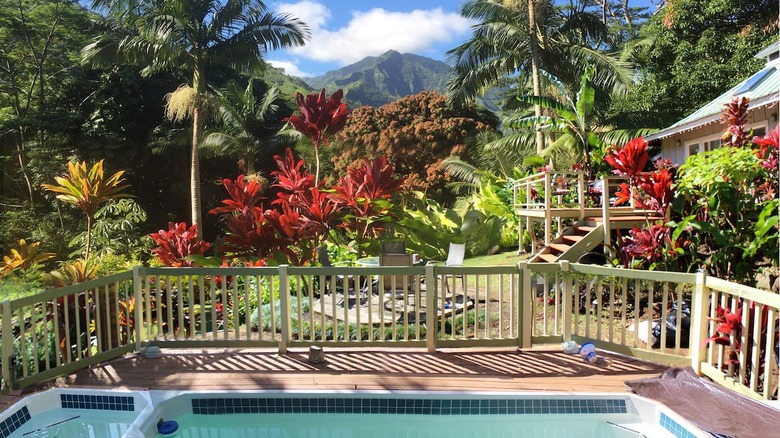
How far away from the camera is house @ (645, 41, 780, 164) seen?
7.86 meters

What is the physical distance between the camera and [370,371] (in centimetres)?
434

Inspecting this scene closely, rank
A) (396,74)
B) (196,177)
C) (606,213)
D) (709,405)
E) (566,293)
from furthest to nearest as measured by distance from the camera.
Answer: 1. (396,74)
2. (196,177)
3. (606,213)
4. (566,293)
5. (709,405)

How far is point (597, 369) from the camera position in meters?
4.29

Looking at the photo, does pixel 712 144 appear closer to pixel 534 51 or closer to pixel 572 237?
pixel 572 237

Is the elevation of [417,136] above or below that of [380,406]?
above

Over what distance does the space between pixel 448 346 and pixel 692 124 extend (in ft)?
24.8

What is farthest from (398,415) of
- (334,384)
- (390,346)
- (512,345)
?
(512,345)

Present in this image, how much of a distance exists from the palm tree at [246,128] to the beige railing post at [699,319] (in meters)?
15.8

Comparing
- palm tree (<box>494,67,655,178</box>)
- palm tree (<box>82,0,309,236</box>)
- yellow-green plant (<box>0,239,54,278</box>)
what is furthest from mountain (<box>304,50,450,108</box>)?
yellow-green plant (<box>0,239,54,278</box>)

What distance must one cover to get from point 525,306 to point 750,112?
705 centimetres

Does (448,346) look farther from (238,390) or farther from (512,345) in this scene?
(238,390)

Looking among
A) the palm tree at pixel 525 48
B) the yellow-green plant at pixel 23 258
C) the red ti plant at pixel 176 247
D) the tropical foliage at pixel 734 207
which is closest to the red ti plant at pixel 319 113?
the red ti plant at pixel 176 247

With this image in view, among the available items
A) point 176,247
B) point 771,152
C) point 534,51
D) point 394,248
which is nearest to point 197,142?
point 176,247

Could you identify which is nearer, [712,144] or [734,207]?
[734,207]
